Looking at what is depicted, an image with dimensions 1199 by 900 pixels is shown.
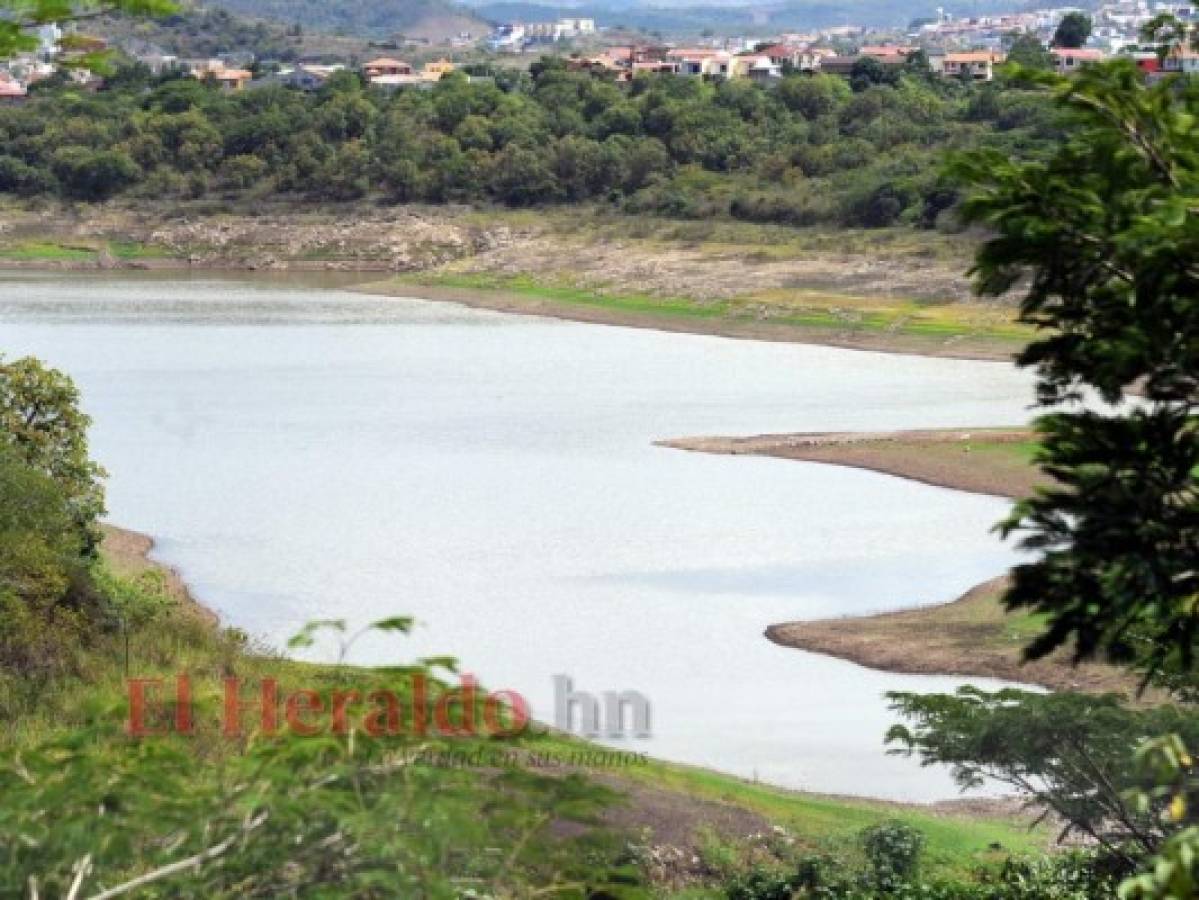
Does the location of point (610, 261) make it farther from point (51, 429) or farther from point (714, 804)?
point (714, 804)

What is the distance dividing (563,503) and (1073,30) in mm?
75271

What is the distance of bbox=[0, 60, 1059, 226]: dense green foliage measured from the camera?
72.1 metres

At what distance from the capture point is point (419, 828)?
7102 millimetres

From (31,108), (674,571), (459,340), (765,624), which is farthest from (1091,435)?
(31,108)

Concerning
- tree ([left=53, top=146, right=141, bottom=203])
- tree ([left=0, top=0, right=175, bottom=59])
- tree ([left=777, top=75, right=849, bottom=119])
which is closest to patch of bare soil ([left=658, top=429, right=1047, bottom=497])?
tree ([left=0, top=0, right=175, bottom=59])

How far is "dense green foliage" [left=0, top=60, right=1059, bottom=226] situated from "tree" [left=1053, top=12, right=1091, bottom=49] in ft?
46.7

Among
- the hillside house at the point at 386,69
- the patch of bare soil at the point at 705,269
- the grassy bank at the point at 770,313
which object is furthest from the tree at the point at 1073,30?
the grassy bank at the point at 770,313

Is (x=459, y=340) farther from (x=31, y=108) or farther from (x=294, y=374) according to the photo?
(x=31, y=108)

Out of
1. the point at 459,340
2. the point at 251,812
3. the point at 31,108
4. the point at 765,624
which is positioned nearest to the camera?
the point at 251,812

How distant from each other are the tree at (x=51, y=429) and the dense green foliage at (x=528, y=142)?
4361 cm

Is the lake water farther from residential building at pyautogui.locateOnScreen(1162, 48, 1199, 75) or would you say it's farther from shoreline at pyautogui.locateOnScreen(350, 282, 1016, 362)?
residential building at pyautogui.locateOnScreen(1162, 48, 1199, 75)

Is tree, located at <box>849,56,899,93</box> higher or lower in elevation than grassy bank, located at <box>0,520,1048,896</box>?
higher

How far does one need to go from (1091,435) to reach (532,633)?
16.4m

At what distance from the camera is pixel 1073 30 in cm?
10169
